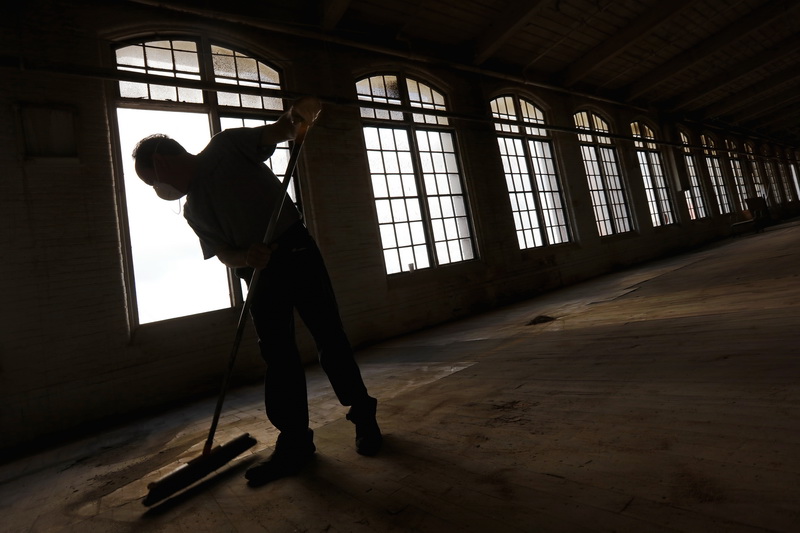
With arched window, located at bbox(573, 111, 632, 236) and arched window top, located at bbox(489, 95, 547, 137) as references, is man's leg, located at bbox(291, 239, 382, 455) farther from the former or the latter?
arched window, located at bbox(573, 111, 632, 236)

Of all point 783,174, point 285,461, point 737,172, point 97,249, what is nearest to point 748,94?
point 737,172

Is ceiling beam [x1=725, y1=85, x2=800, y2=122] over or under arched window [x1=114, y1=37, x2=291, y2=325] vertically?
over

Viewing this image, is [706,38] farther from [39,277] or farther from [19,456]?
[19,456]

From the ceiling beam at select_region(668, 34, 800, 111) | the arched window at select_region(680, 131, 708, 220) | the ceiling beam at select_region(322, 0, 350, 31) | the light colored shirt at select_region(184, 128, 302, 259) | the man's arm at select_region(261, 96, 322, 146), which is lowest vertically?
the light colored shirt at select_region(184, 128, 302, 259)

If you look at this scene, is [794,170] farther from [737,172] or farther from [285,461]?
[285,461]

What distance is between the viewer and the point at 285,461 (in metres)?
1.47

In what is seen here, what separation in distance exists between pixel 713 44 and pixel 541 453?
11002 mm

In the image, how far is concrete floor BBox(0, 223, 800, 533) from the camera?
2.87 ft

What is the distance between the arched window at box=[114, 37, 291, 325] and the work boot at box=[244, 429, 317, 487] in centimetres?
308

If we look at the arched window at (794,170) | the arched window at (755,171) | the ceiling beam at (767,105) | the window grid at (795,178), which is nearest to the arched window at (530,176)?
the ceiling beam at (767,105)

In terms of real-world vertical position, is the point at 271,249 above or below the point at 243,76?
below

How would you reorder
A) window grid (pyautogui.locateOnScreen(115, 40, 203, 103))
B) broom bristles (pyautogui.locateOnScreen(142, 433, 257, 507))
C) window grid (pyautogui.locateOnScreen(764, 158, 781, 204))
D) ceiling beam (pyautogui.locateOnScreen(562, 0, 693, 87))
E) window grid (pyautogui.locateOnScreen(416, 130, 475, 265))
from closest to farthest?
broom bristles (pyautogui.locateOnScreen(142, 433, 257, 507))
window grid (pyautogui.locateOnScreen(115, 40, 203, 103))
window grid (pyautogui.locateOnScreen(416, 130, 475, 265))
ceiling beam (pyautogui.locateOnScreen(562, 0, 693, 87))
window grid (pyautogui.locateOnScreen(764, 158, 781, 204))

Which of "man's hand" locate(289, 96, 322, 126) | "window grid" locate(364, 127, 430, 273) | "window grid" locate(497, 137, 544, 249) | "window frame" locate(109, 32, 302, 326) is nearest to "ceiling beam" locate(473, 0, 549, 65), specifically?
"window grid" locate(497, 137, 544, 249)

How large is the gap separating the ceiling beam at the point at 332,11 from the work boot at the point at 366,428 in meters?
5.22
